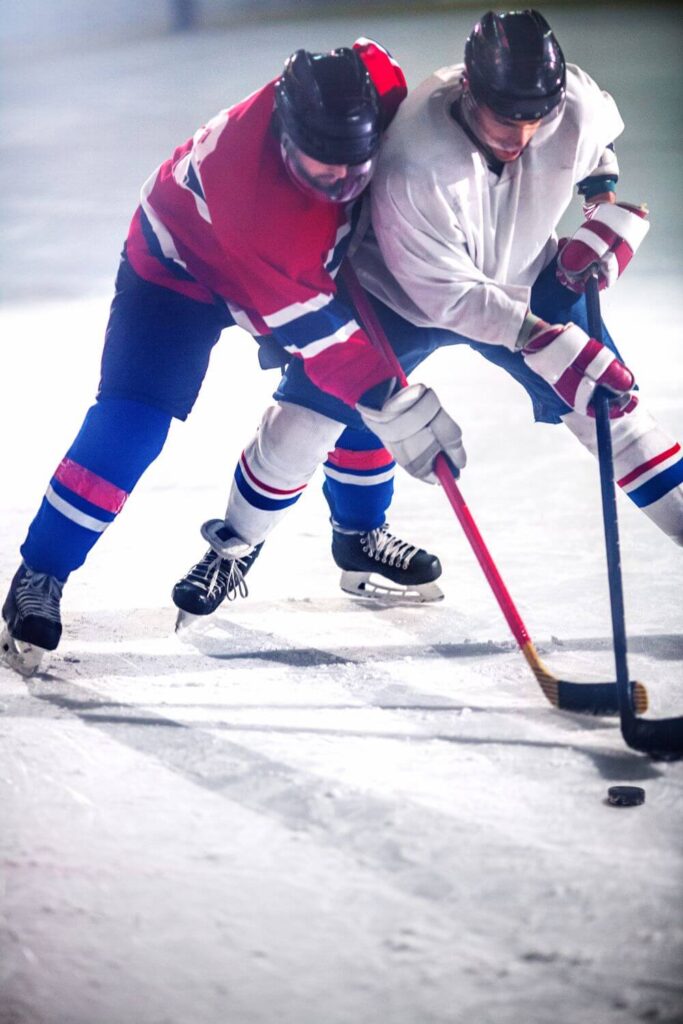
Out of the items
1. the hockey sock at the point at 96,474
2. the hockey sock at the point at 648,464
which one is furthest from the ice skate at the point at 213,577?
the hockey sock at the point at 648,464

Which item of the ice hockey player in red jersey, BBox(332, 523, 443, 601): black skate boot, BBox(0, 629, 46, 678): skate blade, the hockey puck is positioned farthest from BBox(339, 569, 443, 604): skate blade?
the hockey puck

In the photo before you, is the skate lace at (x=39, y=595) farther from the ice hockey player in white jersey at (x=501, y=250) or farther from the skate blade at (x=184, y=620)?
the ice hockey player in white jersey at (x=501, y=250)

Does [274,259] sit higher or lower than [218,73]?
higher

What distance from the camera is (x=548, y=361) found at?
204 cm

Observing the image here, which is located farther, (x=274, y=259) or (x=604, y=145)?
(x=604, y=145)

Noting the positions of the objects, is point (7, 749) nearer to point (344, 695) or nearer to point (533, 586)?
point (344, 695)

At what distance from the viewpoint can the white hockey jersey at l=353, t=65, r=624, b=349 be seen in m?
1.99

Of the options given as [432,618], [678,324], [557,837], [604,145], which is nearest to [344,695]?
[432,618]

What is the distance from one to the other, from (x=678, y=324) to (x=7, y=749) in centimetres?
287

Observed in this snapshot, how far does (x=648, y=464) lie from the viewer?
222 centimetres

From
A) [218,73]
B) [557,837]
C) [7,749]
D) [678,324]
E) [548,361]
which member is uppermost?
[548,361]

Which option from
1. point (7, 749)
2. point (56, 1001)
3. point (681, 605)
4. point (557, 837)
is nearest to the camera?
point (56, 1001)

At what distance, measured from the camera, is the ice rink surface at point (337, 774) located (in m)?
1.44

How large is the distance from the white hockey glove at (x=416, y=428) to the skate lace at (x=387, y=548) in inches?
18.6
